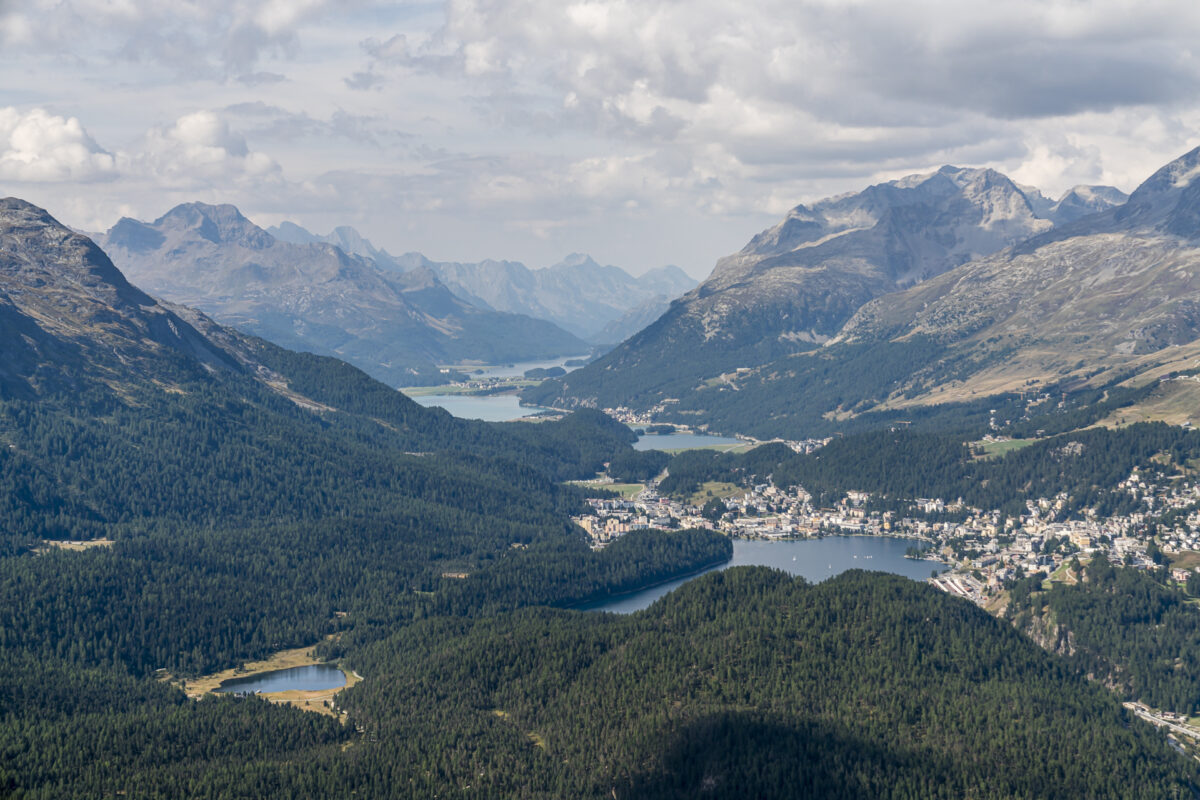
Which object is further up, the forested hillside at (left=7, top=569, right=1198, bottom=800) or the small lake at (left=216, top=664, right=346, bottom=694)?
the forested hillside at (left=7, top=569, right=1198, bottom=800)

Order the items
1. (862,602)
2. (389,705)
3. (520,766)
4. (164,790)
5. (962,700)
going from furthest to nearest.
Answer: (862,602) → (389,705) → (962,700) → (520,766) → (164,790)

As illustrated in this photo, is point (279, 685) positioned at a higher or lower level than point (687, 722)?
lower

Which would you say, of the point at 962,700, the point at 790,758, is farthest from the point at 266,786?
the point at 962,700

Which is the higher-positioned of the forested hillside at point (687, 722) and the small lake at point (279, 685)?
the forested hillside at point (687, 722)

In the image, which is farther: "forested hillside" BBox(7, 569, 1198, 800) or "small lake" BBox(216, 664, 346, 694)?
"small lake" BBox(216, 664, 346, 694)

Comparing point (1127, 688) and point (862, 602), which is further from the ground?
point (862, 602)

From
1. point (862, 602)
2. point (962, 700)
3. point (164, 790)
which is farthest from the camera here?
point (862, 602)

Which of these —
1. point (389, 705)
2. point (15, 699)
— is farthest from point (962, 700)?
point (15, 699)

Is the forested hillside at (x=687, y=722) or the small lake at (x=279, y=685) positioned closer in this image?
the forested hillside at (x=687, y=722)

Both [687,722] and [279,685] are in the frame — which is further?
[279,685]

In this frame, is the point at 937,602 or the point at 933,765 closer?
the point at 933,765

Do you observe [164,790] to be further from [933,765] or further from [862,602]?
[862,602]
